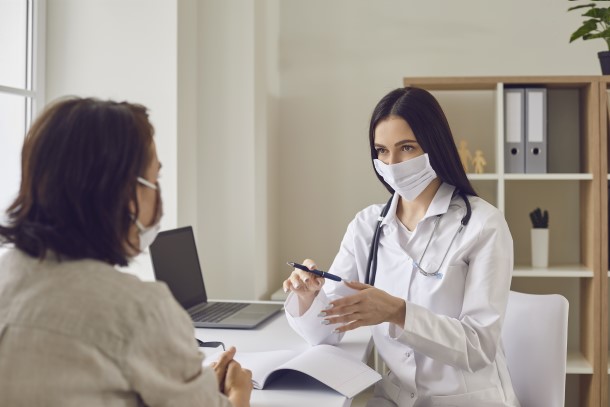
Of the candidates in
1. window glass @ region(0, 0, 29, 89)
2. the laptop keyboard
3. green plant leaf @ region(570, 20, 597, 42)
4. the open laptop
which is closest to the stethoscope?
the open laptop

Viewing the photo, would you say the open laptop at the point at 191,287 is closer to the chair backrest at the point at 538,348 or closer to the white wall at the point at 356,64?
the chair backrest at the point at 538,348

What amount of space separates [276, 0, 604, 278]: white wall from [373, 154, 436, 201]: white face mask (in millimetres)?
1226

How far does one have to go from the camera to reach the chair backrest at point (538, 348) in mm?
1714

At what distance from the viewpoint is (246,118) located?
8.89 feet

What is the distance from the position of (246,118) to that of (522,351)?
1423mm

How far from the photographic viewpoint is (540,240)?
9.00 feet

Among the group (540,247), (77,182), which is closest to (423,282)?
(77,182)

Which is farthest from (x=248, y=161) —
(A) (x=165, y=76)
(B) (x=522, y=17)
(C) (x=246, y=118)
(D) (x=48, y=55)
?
(B) (x=522, y=17)

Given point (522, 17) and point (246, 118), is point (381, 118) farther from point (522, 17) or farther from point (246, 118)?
point (522, 17)

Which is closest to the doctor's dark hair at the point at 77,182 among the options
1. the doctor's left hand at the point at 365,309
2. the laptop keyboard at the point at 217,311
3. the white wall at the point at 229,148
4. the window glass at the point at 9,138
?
the doctor's left hand at the point at 365,309

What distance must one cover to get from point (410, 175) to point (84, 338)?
112 cm

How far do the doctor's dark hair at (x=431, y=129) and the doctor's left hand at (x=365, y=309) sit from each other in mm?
401

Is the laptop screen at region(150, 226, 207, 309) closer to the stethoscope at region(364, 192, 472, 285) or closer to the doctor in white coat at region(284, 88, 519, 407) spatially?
the doctor in white coat at region(284, 88, 519, 407)

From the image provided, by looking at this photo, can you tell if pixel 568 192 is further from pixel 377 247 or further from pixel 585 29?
pixel 377 247
